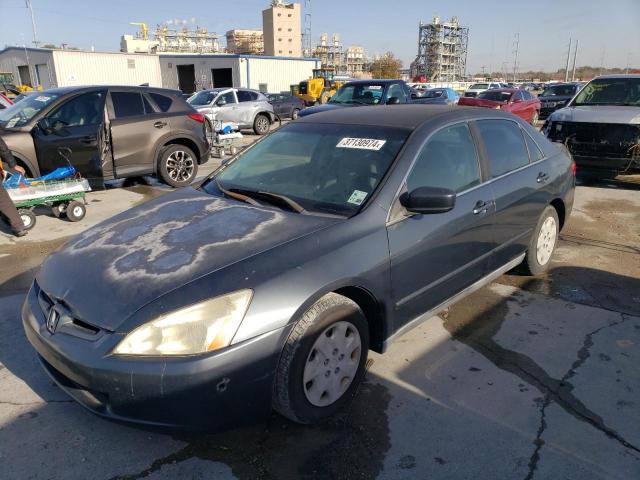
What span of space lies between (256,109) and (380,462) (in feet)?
52.3

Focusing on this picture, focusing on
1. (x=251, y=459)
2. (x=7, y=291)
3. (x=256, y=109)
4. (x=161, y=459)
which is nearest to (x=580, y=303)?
(x=251, y=459)

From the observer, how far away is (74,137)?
733cm

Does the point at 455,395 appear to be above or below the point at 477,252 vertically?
below

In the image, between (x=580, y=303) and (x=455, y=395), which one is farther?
(x=580, y=303)

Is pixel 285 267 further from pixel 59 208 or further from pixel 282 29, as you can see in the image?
pixel 282 29

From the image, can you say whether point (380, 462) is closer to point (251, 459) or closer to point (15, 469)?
point (251, 459)

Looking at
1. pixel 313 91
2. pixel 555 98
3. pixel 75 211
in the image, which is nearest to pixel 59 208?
pixel 75 211

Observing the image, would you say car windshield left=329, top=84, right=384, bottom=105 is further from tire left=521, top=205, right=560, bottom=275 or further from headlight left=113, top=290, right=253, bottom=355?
headlight left=113, top=290, right=253, bottom=355

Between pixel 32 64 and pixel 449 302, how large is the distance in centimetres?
4364

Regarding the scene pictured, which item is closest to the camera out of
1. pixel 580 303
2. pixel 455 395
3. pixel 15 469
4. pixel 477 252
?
pixel 15 469

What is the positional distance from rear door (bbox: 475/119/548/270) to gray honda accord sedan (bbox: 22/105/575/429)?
19 mm

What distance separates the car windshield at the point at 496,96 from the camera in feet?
60.8

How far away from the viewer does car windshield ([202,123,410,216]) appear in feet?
9.72

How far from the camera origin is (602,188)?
8453mm
